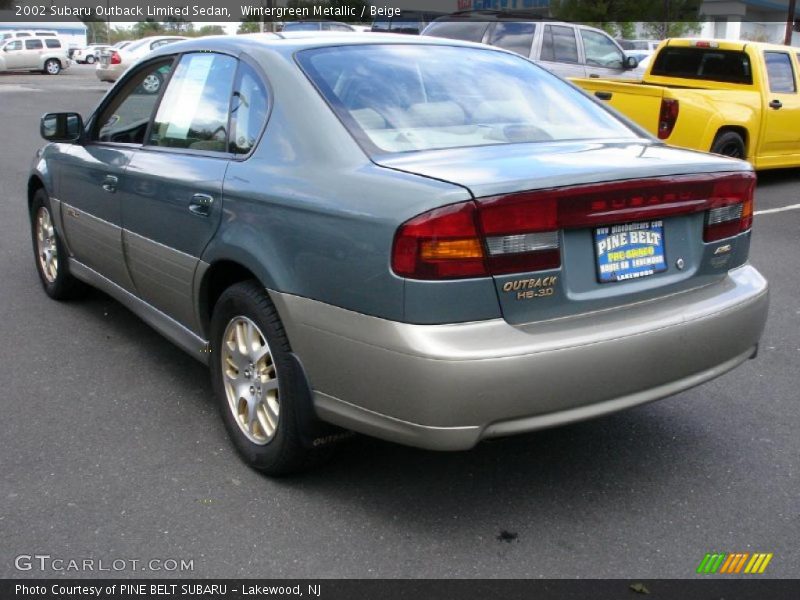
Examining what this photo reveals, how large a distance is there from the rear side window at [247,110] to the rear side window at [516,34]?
1051 cm

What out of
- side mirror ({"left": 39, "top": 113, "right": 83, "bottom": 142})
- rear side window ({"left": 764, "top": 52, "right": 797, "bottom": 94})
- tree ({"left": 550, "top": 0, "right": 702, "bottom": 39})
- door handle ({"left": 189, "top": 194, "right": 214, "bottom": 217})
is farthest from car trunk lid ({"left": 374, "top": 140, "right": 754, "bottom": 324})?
tree ({"left": 550, "top": 0, "right": 702, "bottom": 39})

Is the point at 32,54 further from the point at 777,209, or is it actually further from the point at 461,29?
the point at 777,209

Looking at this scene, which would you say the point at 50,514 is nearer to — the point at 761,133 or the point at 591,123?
the point at 591,123

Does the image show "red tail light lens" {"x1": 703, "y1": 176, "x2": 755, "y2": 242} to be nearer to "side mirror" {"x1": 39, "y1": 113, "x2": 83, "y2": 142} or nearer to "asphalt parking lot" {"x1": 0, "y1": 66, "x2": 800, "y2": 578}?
"asphalt parking lot" {"x1": 0, "y1": 66, "x2": 800, "y2": 578}

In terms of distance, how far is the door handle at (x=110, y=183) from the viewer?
4.58 m

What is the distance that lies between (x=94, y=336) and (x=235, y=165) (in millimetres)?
2149

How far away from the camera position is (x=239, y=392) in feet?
12.1

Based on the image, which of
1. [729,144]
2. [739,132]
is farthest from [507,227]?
[739,132]

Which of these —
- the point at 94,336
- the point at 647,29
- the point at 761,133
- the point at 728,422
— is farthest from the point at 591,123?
the point at 647,29

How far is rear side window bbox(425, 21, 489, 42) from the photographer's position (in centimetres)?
1375

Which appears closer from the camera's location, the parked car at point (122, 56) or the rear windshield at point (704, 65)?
the rear windshield at point (704, 65)

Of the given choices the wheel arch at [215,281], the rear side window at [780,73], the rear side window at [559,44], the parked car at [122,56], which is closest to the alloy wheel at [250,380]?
the wheel arch at [215,281]

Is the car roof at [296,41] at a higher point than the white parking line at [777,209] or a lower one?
higher

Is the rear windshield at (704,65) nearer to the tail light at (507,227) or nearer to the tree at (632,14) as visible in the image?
the tail light at (507,227)
